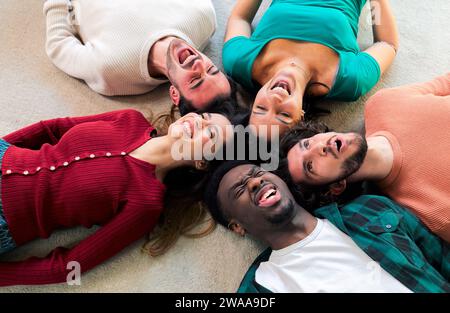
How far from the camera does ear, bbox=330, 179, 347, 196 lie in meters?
1.08

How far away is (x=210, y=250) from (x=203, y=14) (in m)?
0.79

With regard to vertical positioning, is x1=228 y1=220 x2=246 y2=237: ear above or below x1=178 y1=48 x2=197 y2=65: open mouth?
below

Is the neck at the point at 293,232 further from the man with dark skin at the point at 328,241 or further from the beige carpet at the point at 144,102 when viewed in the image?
the beige carpet at the point at 144,102

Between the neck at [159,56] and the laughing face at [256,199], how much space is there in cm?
47

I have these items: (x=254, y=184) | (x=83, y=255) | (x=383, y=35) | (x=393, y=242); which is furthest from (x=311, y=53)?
(x=83, y=255)

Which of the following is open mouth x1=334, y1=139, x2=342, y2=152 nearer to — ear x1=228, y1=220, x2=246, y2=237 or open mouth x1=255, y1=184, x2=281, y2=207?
open mouth x1=255, y1=184, x2=281, y2=207

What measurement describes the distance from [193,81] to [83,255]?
1.88 ft

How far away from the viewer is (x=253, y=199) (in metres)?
0.98

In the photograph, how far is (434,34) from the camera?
4.89ft

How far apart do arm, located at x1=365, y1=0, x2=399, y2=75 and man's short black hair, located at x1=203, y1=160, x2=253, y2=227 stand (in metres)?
0.62

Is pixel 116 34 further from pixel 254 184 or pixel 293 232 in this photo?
pixel 293 232

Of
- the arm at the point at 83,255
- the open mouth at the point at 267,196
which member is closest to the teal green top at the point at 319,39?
the open mouth at the point at 267,196

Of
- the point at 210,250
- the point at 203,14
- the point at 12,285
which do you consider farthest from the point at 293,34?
the point at 12,285

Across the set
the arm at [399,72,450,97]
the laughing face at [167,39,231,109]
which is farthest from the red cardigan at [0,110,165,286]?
the arm at [399,72,450,97]
